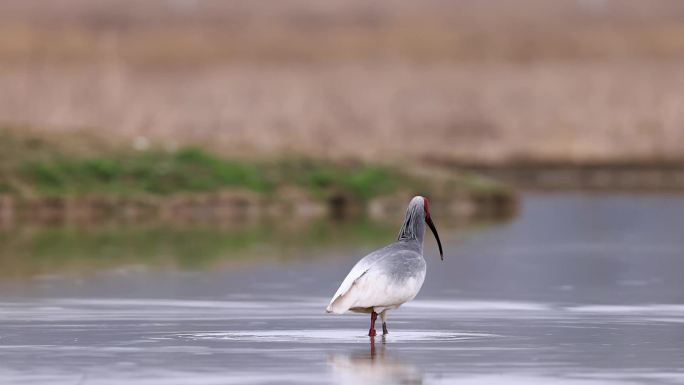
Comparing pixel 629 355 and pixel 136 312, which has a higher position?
pixel 136 312

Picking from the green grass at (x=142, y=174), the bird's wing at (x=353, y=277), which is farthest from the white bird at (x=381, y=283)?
the green grass at (x=142, y=174)

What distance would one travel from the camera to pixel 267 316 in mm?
15375

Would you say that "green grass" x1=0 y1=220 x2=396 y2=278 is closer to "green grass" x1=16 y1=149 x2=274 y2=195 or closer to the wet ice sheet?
the wet ice sheet

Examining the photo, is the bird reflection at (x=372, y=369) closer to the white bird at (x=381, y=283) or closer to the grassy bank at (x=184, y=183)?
the white bird at (x=381, y=283)

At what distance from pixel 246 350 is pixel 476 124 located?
5809 centimetres

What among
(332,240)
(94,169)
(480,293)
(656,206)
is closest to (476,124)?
(656,206)

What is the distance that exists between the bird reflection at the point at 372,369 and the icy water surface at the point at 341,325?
0.7 inches

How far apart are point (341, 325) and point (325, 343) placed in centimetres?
158

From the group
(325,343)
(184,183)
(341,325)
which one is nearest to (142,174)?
(184,183)

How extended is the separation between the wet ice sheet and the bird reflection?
0.01 metres

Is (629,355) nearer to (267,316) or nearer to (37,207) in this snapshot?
(267,316)

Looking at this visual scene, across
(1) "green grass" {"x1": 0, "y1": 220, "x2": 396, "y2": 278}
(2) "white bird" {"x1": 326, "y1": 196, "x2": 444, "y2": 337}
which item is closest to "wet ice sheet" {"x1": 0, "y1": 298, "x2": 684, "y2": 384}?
(2) "white bird" {"x1": 326, "y1": 196, "x2": 444, "y2": 337}

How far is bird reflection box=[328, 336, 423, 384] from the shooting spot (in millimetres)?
11211

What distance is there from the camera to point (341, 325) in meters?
14.8
